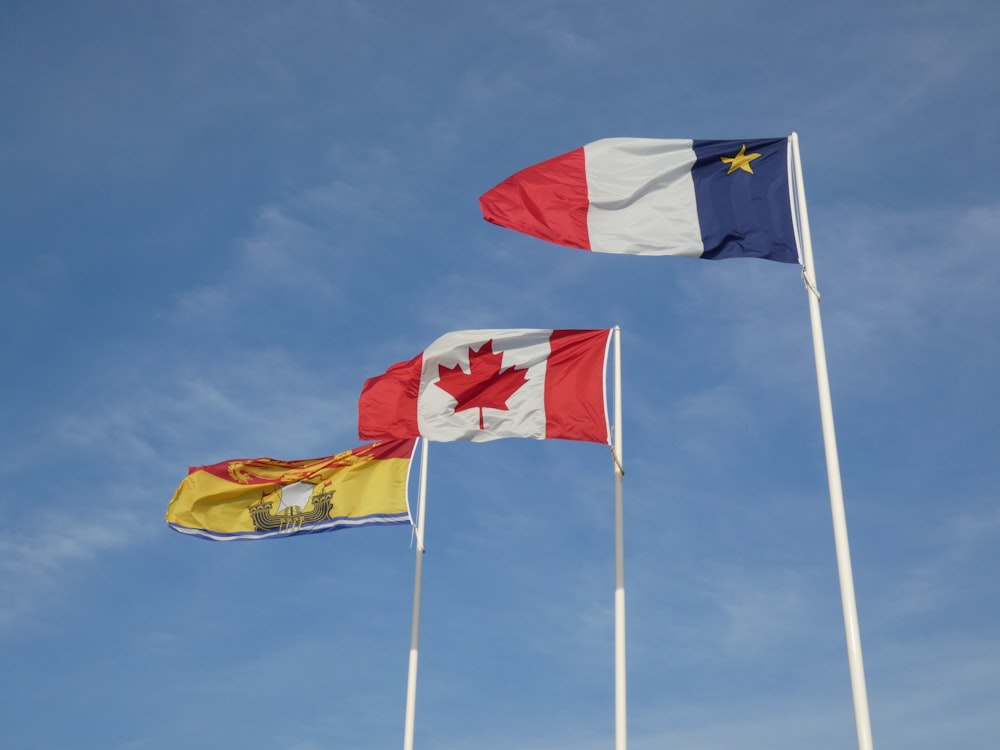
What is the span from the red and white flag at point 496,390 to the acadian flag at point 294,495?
295cm

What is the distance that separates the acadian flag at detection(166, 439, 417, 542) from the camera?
30391 mm

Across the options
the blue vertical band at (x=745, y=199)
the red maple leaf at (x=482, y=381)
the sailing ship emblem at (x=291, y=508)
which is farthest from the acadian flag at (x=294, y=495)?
the blue vertical band at (x=745, y=199)

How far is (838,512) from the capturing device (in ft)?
59.3

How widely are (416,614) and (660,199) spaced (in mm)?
11433

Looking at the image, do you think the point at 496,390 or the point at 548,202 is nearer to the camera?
the point at 548,202

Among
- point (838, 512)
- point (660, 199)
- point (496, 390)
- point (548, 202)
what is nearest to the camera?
point (838, 512)

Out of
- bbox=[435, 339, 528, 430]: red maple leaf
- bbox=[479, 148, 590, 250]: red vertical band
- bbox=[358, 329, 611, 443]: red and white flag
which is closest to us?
bbox=[479, 148, 590, 250]: red vertical band

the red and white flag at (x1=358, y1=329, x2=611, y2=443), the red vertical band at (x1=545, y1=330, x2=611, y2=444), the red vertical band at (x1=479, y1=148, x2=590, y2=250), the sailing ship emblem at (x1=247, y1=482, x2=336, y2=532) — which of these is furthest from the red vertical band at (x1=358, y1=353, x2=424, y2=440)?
the red vertical band at (x1=479, y1=148, x2=590, y2=250)

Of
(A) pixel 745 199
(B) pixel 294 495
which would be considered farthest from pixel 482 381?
Result: (A) pixel 745 199

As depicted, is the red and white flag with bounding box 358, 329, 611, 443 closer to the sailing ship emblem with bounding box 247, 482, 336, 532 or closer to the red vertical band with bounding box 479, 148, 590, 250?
the red vertical band with bounding box 479, 148, 590, 250

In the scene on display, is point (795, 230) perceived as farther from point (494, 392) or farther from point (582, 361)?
point (494, 392)

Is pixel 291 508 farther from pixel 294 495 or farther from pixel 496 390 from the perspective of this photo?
pixel 496 390

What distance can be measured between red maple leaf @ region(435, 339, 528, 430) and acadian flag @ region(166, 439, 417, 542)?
3.66 meters

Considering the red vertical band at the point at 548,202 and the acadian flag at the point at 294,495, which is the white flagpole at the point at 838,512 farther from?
the acadian flag at the point at 294,495
